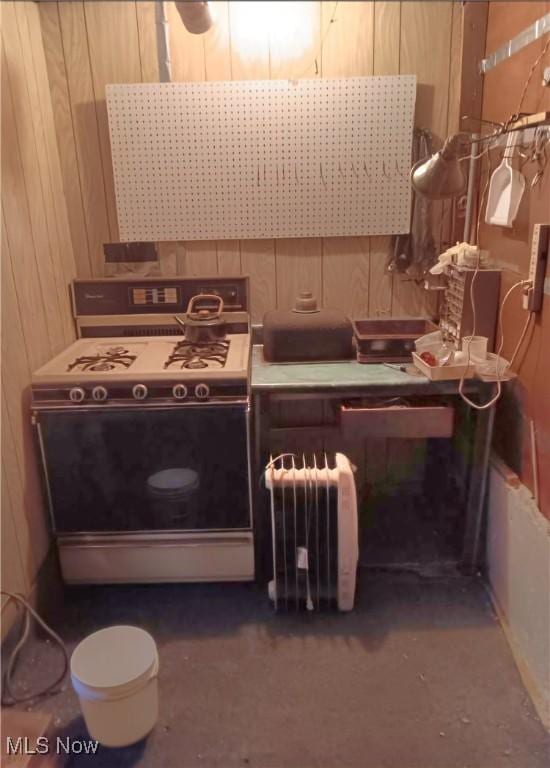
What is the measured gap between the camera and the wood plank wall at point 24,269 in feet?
5.71

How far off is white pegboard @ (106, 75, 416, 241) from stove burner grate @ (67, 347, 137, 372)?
1.71 ft

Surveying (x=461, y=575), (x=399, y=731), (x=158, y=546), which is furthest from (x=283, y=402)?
(x=399, y=731)

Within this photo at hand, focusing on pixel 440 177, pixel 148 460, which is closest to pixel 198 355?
pixel 148 460

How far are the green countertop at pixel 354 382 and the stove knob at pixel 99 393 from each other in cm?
47

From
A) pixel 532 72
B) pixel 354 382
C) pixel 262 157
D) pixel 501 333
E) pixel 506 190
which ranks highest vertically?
pixel 532 72

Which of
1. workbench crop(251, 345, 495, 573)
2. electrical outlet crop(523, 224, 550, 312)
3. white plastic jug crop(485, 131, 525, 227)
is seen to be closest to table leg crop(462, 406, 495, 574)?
workbench crop(251, 345, 495, 573)

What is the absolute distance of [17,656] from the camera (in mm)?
1753

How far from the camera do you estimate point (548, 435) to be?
64.1 inches

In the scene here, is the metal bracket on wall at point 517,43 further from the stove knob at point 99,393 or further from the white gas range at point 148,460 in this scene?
the stove knob at point 99,393

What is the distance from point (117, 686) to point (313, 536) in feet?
2.43

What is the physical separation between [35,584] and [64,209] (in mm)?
1363

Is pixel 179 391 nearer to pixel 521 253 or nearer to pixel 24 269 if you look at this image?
pixel 24 269

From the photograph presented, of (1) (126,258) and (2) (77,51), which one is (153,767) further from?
(2) (77,51)

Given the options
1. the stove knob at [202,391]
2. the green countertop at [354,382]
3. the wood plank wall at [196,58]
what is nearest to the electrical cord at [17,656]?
the stove knob at [202,391]
